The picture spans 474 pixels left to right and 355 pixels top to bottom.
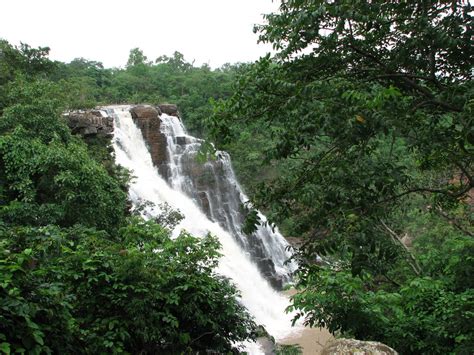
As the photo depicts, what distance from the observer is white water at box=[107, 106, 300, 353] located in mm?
12234

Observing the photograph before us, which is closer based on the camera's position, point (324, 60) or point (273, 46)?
point (324, 60)

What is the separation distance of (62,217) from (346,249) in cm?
754

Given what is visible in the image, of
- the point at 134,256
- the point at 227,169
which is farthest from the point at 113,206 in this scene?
the point at 227,169

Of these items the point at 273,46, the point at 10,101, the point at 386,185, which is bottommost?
the point at 386,185

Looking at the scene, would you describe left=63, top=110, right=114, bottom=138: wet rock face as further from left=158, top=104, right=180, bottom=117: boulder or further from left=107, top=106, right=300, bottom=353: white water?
left=158, top=104, right=180, bottom=117: boulder

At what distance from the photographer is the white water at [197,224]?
40.1 feet

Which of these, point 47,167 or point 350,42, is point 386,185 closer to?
point 350,42

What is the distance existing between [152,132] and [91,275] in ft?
49.4

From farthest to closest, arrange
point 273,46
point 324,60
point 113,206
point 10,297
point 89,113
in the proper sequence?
point 89,113
point 113,206
point 273,46
point 324,60
point 10,297

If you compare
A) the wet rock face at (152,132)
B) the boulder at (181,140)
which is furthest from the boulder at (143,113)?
the boulder at (181,140)

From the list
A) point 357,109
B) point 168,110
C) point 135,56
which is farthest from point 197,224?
point 135,56

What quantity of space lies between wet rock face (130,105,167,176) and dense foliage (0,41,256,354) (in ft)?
26.8

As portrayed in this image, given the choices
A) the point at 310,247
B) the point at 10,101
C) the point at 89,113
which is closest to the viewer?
the point at 310,247

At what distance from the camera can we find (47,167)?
29.1 feet
